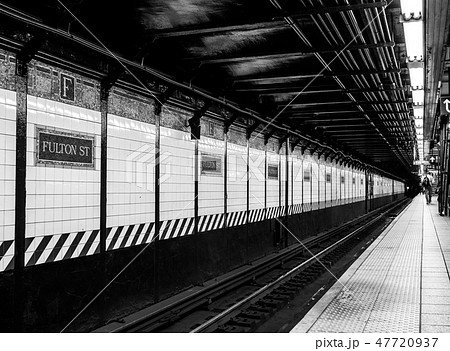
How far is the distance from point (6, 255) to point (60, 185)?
1.08m

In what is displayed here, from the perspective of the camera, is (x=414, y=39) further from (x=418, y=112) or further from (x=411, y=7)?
(x=418, y=112)

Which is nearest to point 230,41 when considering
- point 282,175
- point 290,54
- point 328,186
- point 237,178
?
point 290,54

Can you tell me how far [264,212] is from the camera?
12.8 meters

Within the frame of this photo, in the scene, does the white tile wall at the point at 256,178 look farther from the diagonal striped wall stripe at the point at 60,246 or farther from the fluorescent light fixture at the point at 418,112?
the diagonal striped wall stripe at the point at 60,246

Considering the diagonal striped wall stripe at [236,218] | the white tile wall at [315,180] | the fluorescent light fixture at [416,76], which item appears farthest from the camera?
the white tile wall at [315,180]

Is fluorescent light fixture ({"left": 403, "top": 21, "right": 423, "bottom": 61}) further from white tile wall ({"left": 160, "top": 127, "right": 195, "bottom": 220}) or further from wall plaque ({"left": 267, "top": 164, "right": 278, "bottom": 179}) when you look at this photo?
wall plaque ({"left": 267, "top": 164, "right": 278, "bottom": 179})

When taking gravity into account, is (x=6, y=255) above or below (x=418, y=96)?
below

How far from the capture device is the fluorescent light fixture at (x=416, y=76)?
8.00 m

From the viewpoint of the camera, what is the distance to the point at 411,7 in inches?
208

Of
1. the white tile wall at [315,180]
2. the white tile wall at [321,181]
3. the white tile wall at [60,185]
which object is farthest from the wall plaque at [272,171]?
the white tile wall at [60,185]

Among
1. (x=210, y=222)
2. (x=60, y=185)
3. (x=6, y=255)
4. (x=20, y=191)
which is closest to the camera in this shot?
(x=6, y=255)

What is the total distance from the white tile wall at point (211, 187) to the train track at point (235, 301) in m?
1.47
